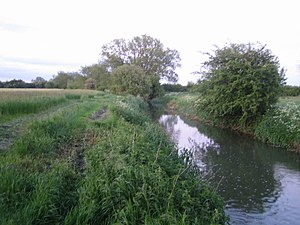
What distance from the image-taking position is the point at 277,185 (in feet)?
36.9

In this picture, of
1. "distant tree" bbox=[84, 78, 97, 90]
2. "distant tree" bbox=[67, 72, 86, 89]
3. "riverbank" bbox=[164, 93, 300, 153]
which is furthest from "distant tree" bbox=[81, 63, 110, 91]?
"riverbank" bbox=[164, 93, 300, 153]

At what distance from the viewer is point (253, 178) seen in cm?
1209

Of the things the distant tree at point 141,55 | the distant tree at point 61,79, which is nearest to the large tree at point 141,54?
the distant tree at point 141,55

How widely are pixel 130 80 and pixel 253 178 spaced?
38699 mm

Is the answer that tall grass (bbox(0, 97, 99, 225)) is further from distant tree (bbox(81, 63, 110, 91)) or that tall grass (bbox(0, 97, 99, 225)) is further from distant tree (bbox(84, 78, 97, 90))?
distant tree (bbox(84, 78, 97, 90))

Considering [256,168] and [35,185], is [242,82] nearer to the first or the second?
[256,168]

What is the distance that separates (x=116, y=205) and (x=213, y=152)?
11.4m

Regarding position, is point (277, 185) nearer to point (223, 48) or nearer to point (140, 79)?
point (223, 48)

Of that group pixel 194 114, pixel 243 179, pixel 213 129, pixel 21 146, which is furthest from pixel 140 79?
→ pixel 21 146

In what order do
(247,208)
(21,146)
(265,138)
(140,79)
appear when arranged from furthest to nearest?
(140,79) < (265,138) < (247,208) < (21,146)

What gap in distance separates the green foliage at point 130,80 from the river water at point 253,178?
30280 mm

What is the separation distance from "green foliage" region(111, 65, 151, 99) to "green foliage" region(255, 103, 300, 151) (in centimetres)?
2879

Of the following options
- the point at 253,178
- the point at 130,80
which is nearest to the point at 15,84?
the point at 130,80

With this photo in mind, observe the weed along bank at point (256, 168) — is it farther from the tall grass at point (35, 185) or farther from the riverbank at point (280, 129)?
the tall grass at point (35, 185)
